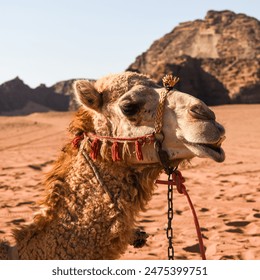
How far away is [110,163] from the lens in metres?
2.71

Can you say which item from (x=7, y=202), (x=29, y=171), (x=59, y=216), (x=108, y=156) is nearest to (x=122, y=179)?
(x=108, y=156)

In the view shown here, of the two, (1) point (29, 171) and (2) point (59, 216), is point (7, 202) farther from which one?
(2) point (59, 216)

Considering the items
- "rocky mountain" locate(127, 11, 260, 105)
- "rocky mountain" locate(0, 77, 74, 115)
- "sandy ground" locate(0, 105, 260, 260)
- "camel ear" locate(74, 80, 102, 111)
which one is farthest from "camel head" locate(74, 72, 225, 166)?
"rocky mountain" locate(0, 77, 74, 115)

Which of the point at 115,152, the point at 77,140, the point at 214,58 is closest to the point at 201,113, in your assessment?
the point at 115,152

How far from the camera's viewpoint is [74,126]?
2871 millimetres

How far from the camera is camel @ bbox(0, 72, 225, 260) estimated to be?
256 cm

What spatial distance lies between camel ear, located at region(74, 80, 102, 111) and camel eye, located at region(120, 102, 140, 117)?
18cm

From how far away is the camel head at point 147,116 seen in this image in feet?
8.38

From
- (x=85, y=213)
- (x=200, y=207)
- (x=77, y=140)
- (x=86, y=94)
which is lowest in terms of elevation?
(x=200, y=207)

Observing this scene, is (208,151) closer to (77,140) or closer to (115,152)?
(115,152)

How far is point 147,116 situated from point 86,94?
41 centimetres

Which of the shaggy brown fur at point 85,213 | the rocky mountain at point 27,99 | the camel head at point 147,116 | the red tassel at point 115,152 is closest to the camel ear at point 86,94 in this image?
the camel head at point 147,116

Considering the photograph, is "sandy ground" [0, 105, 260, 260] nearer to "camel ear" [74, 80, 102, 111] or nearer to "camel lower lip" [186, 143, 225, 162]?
"camel ear" [74, 80, 102, 111]
